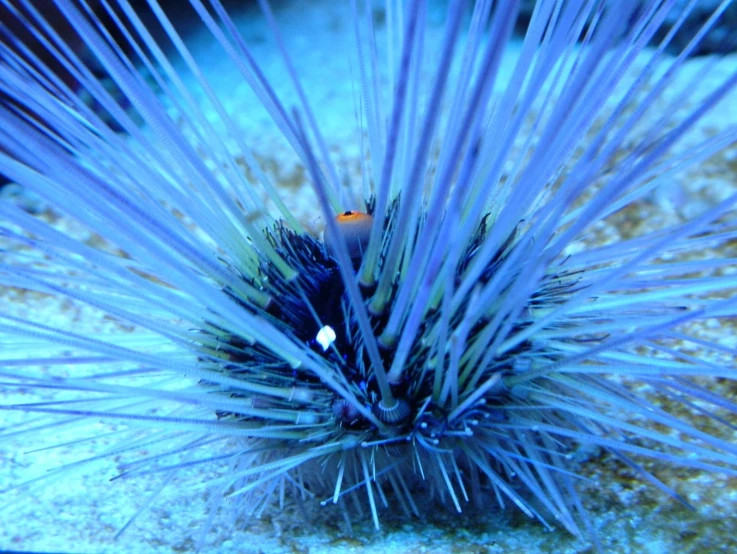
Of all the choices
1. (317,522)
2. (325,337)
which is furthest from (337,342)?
(317,522)

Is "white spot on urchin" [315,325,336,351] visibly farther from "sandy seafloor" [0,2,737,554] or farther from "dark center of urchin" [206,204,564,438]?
"sandy seafloor" [0,2,737,554]

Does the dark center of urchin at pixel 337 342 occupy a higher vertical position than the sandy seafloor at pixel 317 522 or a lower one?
higher

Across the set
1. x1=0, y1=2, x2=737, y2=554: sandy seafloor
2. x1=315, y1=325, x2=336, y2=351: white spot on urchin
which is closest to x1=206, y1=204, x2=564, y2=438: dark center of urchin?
x1=315, y1=325, x2=336, y2=351: white spot on urchin

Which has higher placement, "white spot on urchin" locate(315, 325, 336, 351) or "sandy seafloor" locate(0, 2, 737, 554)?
"white spot on urchin" locate(315, 325, 336, 351)

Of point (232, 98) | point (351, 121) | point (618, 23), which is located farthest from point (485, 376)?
point (232, 98)

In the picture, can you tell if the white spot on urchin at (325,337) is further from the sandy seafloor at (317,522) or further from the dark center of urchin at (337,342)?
the sandy seafloor at (317,522)

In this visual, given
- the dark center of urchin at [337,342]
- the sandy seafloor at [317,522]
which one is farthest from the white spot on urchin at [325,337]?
the sandy seafloor at [317,522]
